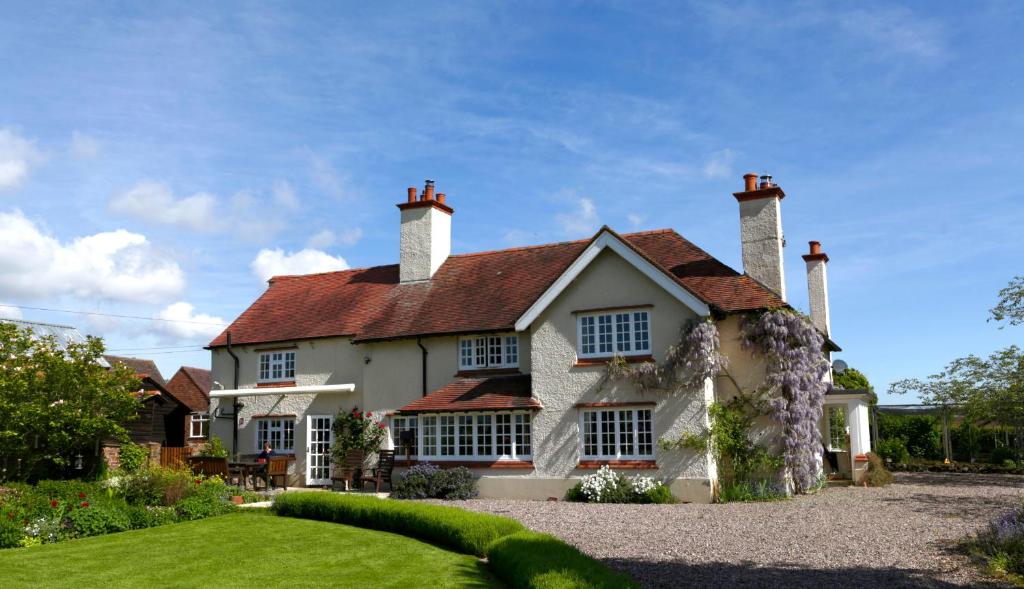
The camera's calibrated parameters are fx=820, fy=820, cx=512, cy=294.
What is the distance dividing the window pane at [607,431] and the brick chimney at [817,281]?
9990mm

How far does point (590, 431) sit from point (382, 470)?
667 cm

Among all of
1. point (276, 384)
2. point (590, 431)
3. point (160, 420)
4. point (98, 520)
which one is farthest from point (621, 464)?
point (160, 420)

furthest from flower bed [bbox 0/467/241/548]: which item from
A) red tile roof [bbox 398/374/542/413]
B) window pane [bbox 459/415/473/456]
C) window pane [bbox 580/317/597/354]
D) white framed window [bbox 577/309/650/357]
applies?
white framed window [bbox 577/309/650/357]

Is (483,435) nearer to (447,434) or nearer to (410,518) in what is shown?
(447,434)

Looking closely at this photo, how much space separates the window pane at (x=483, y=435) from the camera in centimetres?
2445

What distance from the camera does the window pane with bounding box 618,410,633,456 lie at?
22.9 metres

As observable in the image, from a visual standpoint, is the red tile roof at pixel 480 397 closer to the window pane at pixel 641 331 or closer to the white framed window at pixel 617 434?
the white framed window at pixel 617 434

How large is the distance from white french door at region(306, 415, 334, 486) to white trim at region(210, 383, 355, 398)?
39.2 inches

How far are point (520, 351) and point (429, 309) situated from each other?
13.3 feet

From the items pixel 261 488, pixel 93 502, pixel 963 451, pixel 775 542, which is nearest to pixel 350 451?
pixel 261 488

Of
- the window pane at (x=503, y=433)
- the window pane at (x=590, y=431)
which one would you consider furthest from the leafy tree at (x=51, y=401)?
the window pane at (x=590, y=431)

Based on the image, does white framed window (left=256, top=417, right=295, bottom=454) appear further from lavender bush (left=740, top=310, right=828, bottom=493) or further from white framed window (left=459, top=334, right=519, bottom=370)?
lavender bush (left=740, top=310, right=828, bottom=493)

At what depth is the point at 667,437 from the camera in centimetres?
2225

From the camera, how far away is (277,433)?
29.3 metres
